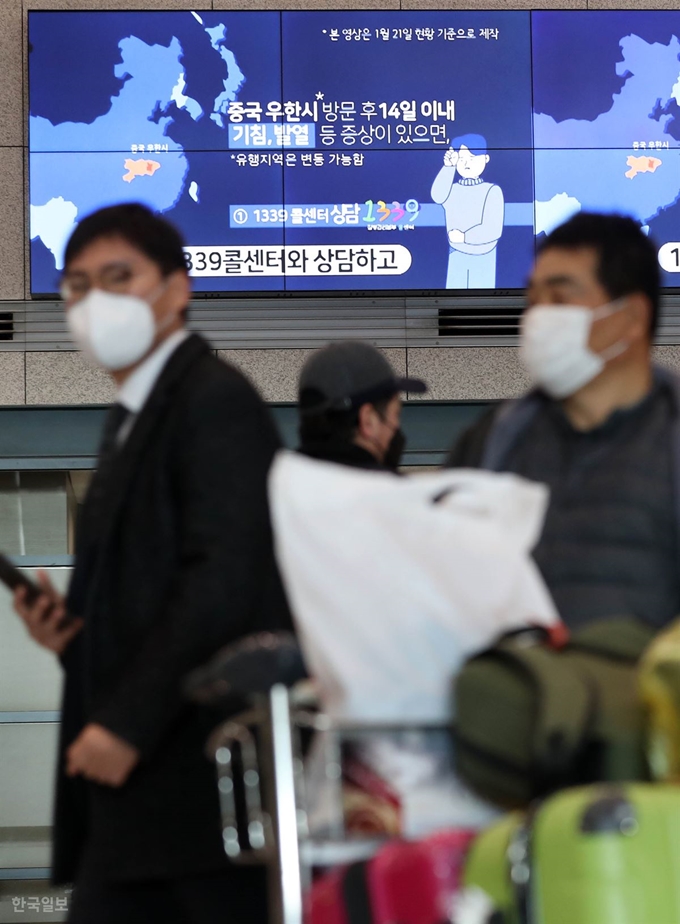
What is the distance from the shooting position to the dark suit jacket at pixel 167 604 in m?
2.32

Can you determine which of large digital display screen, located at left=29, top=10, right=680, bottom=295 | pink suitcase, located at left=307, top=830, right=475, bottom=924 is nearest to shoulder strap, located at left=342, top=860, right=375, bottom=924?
pink suitcase, located at left=307, top=830, right=475, bottom=924

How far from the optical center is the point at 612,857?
150cm

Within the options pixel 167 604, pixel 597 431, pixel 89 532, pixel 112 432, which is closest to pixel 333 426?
pixel 112 432

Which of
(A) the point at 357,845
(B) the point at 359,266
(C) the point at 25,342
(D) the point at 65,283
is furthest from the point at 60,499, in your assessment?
(A) the point at 357,845

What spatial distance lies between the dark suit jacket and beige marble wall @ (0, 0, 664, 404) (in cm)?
428

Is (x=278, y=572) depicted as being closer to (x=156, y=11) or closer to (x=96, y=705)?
(x=96, y=705)

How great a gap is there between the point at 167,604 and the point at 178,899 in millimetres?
449

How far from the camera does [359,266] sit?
6613 mm

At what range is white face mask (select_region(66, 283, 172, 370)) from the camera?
2.53 meters

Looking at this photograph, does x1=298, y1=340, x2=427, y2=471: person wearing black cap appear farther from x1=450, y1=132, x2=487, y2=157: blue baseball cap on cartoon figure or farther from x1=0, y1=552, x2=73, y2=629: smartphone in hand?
x1=450, y1=132, x2=487, y2=157: blue baseball cap on cartoon figure

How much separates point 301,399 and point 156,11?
12.2 ft

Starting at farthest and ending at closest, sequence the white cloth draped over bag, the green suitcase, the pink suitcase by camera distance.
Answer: the white cloth draped over bag → the pink suitcase → the green suitcase

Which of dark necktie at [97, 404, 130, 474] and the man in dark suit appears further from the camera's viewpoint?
dark necktie at [97, 404, 130, 474]

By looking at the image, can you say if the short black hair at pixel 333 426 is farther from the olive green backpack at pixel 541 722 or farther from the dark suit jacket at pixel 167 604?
the olive green backpack at pixel 541 722
